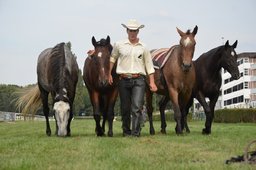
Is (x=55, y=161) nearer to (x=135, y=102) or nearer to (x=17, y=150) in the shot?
(x=17, y=150)

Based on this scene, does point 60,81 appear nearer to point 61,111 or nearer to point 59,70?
point 59,70

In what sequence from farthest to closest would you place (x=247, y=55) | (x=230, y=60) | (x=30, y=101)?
(x=247, y=55)
(x=30, y=101)
(x=230, y=60)

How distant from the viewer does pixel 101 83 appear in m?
11.0

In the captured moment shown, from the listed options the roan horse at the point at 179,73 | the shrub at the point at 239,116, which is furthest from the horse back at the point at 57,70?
the shrub at the point at 239,116

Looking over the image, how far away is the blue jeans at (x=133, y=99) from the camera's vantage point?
34.9 ft

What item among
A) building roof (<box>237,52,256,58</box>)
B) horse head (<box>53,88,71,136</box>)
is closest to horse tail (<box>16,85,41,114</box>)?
horse head (<box>53,88,71,136</box>)

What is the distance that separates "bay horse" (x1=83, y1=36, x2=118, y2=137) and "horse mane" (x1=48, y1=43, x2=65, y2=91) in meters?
0.66

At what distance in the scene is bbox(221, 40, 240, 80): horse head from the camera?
42.9ft

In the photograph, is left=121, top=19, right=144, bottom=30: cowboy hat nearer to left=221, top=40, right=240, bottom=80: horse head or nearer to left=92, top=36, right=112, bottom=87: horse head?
left=92, top=36, right=112, bottom=87: horse head

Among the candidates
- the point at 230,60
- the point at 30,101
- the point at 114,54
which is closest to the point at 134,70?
the point at 114,54

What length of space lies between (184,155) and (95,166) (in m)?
1.81

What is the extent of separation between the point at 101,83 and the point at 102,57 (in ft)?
2.09

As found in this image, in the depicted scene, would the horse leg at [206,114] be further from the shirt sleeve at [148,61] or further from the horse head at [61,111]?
the horse head at [61,111]

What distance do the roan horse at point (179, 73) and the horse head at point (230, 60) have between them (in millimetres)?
1503
